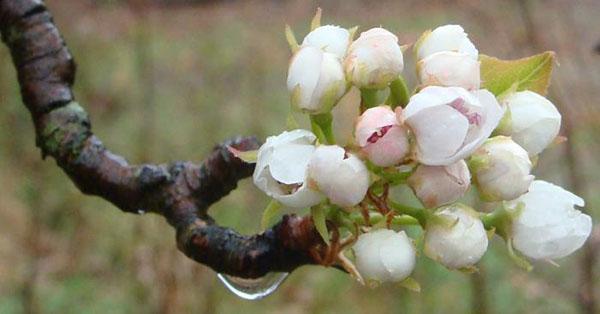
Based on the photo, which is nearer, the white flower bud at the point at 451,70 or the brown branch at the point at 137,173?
the white flower bud at the point at 451,70

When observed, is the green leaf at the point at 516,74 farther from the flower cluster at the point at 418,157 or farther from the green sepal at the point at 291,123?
the green sepal at the point at 291,123

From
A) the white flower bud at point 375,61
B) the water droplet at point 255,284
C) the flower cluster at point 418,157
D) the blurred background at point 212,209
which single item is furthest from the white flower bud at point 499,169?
the blurred background at point 212,209

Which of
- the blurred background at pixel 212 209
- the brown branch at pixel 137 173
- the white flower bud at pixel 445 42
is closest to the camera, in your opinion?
the white flower bud at pixel 445 42

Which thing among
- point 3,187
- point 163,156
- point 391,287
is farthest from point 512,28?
point 3,187

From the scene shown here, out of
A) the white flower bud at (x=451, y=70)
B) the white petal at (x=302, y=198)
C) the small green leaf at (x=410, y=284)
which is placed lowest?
the small green leaf at (x=410, y=284)

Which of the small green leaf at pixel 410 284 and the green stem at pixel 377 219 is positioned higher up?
the green stem at pixel 377 219

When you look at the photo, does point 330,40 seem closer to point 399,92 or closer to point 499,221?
point 399,92

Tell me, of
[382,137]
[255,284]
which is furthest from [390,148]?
[255,284]
